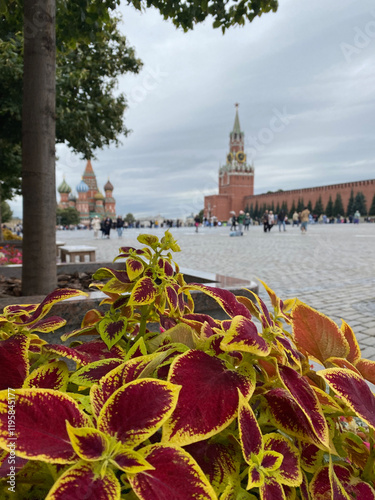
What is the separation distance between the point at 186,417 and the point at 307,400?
21cm

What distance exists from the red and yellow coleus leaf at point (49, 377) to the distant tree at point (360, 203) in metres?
73.6

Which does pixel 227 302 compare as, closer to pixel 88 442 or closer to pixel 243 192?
pixel 88 442

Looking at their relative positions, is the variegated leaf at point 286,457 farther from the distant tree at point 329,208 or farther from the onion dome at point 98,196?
the onion dome at point 98,196

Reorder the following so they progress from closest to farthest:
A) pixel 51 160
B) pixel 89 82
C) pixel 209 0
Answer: pixel 51 160 < pixel 209 0 < pixel 89 82

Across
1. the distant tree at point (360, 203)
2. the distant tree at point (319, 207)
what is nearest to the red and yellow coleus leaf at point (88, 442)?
the distant tree at point (360, 203)

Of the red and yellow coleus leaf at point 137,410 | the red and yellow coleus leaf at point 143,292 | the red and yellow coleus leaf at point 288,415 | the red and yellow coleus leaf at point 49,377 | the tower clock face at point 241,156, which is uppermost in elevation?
the tower clock face at point 241,156

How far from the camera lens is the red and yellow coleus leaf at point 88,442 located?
408 mm

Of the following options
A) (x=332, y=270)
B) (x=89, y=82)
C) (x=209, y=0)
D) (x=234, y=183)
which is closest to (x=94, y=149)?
(x=89, y=82)

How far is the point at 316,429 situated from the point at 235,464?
12 cm

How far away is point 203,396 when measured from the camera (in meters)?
0.49

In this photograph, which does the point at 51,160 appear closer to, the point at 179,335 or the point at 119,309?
the point at 119,309

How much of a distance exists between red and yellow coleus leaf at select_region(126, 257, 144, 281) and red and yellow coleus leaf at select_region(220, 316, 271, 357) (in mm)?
315

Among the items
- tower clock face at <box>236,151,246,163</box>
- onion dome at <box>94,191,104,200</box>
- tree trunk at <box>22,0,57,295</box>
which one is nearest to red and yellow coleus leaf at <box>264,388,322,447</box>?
tree trunk at <box>22,0,57,295</box>

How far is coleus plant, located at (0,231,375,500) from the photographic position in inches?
16.5
